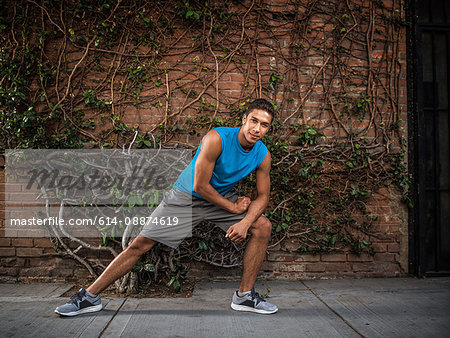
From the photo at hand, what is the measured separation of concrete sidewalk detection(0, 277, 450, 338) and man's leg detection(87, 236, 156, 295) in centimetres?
20

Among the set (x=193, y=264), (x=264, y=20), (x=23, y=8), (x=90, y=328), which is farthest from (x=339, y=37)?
(x=90, y=328)

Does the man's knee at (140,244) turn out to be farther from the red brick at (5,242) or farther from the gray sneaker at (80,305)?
the red brick at (5,242)

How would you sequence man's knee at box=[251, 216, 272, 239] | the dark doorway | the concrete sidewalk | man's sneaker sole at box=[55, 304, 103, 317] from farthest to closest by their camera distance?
the dark doorway
man's knee at box=[251, 216, 272, 239]
man's sneaker sole at box=[55, 304, 103, 317]
the concrete sidewalk

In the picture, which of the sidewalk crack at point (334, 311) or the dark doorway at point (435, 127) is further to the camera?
the dark doorway at point (435, 127)

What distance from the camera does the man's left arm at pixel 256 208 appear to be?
2750mm

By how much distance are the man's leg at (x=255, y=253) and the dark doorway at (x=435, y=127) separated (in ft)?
6.61

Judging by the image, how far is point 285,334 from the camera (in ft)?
7.77

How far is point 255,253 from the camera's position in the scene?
2840 millimetres

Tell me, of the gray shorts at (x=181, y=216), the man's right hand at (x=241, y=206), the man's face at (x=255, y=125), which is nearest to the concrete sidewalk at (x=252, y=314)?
the gray shorts at (x=181, y=216)

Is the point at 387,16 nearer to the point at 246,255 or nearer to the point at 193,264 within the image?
the point at 246,255

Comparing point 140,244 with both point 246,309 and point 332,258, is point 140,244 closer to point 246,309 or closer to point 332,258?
point 246,309

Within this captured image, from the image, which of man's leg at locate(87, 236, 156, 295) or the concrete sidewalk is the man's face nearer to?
man's leg at locate(87, 236, 156, 295)

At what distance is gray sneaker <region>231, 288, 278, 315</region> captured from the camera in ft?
9.01

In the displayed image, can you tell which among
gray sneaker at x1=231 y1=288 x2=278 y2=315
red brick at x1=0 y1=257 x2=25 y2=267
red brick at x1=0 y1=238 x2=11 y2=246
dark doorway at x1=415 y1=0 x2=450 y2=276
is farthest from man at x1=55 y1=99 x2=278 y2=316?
dark doorway at x1=415 y1=0 x2=450 y2=276
